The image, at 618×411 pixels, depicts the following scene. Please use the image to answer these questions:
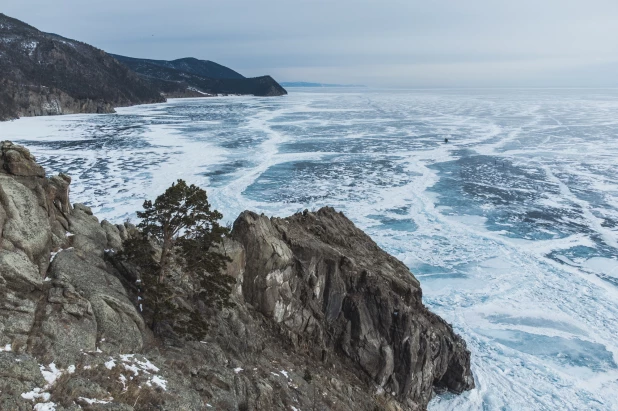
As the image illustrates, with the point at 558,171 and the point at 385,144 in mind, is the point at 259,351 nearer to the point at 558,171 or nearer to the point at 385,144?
the point at 558,171

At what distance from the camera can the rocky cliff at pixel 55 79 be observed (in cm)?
11475

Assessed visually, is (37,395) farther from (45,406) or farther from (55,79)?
(55,79)

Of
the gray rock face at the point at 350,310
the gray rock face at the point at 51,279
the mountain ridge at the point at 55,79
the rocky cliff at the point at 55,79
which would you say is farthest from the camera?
the rocky cliff at the point at 55,79

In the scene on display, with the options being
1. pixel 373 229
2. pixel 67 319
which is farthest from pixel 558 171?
pixel 67 319

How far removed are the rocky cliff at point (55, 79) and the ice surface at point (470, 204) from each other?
151 ft

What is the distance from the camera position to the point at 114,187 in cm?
3647

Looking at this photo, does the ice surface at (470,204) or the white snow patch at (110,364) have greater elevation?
the white snow patch at (110,364)

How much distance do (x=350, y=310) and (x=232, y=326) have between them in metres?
4.54

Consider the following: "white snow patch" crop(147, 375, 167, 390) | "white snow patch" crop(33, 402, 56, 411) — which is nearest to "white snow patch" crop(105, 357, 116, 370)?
"white snow patch" crop(147, 375, 167, 390)

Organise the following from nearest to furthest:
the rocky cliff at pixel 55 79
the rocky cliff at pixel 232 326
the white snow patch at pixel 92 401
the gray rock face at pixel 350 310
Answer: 1. the white snow patch at pixel 92 401
2. the rocky cliff at pixel 232 326
3. the gray rock face at pixel 350 310
4. the rocky cliff at pixel 55 79

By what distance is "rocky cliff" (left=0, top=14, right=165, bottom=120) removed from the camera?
115 m

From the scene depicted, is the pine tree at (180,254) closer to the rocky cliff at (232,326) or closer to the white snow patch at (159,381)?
the rocky cliff at (232,326)

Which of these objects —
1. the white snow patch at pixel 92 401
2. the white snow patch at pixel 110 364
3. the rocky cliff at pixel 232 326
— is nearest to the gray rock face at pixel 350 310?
the rocky cliff at pixel 232 326

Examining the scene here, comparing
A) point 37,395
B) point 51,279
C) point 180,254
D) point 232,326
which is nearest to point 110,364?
point 37,395
